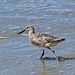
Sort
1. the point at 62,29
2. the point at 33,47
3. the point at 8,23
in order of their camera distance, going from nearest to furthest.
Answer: the point at 33,47 < the point at 62,29 < the point at 8,23

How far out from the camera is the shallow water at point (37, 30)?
6.82 metres

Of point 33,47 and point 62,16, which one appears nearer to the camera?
point 33,47

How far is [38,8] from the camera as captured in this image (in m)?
11.3

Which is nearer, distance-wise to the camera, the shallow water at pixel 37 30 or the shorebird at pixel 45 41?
the shallow water at pixel 37 30

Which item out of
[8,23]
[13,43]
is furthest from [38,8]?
[13,43]

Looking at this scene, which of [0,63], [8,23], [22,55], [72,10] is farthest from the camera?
[72,10]

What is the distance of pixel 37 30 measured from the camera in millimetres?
9297

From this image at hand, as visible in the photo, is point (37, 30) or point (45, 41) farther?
point (37, 30)

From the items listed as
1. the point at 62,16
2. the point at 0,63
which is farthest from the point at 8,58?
the point at 62,16

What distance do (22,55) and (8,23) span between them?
8.48 ft

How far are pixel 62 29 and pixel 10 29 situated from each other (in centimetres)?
161

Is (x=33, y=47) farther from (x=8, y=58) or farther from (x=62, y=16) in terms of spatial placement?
(x=62, y=16)

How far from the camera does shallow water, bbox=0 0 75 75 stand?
682 cm

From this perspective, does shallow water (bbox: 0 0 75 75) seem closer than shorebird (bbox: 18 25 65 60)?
Yes
